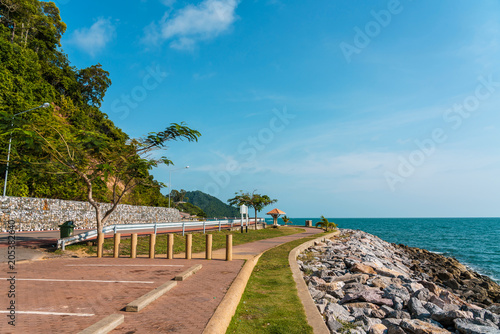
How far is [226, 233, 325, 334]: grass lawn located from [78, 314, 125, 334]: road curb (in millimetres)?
1751

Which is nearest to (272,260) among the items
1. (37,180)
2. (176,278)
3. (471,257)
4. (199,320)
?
(176,278)

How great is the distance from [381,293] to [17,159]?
56.9 ft

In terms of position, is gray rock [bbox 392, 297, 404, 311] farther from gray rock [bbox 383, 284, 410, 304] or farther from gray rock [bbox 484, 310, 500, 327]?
gray rock [bbox 484, 310, 500, 327]

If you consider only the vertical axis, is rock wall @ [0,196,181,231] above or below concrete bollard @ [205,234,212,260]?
above

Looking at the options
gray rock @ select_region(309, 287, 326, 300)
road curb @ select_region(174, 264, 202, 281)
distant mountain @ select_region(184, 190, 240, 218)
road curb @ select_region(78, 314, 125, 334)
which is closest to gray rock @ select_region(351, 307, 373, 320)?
gray rock @ select_region(309, 287, 326, 300)

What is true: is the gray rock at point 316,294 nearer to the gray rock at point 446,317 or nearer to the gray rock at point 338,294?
the gray rock at point 338,294

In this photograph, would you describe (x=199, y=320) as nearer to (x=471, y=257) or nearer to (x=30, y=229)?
(x=30, y=229)

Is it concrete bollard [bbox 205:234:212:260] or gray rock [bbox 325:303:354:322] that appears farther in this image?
concrete bollard [bbox 205:234:212:260]

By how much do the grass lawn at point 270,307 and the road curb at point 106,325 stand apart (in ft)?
5.75

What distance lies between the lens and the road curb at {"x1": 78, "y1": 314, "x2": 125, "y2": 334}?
460cm

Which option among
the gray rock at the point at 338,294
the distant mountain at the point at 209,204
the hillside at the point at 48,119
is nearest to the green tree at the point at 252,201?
the hillside at the point at 48,119

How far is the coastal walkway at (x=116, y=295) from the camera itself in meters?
5.16

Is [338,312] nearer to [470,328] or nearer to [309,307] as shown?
[309,307]

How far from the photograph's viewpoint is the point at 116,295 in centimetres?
703
